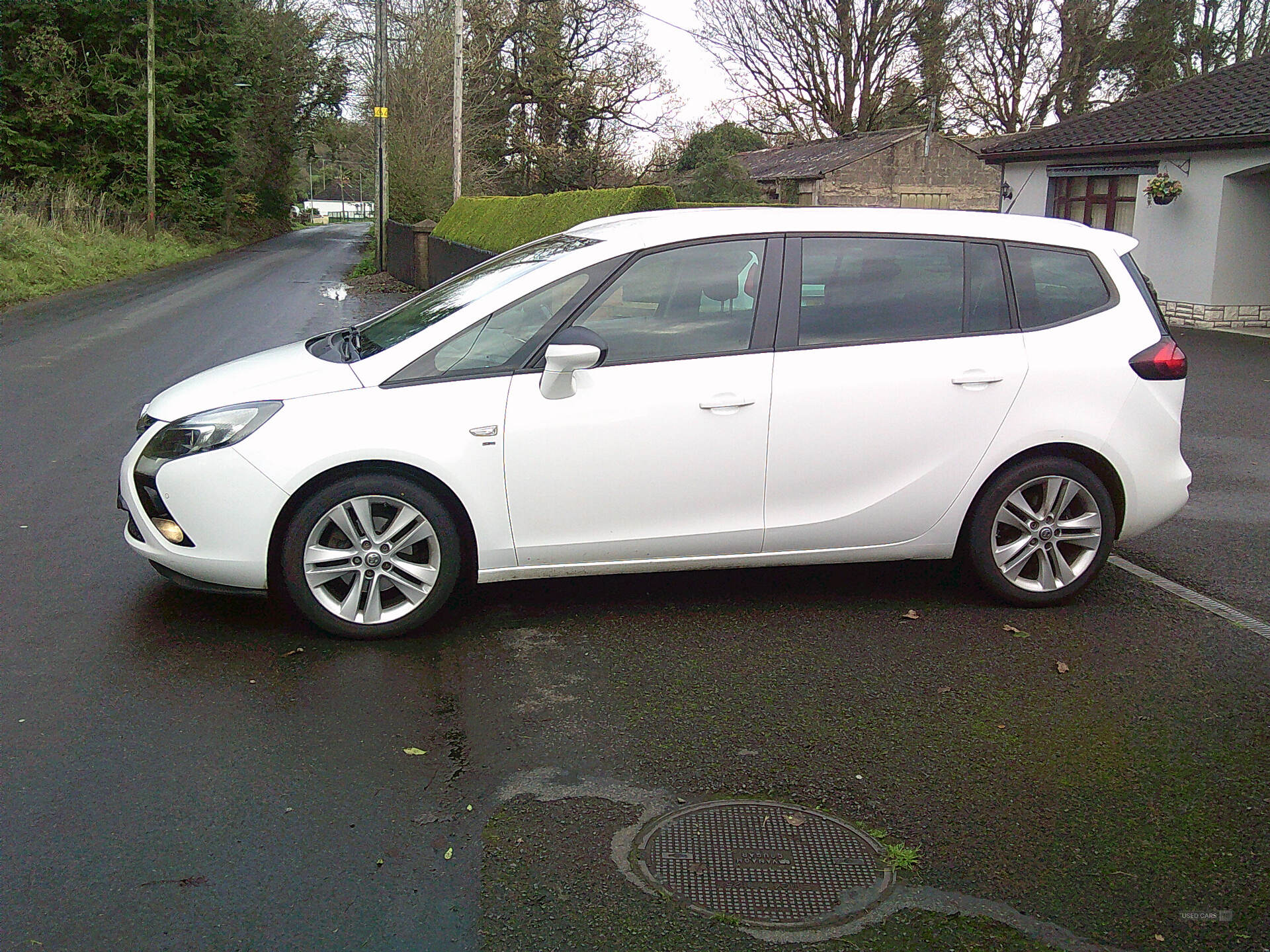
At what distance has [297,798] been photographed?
362cm

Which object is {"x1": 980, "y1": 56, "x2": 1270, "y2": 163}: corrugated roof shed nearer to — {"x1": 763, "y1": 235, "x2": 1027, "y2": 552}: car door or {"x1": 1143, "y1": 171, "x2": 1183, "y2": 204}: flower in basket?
{"x1": 1143, "y1": 171, "x2": 1183, "y2": 204}: flower in basket

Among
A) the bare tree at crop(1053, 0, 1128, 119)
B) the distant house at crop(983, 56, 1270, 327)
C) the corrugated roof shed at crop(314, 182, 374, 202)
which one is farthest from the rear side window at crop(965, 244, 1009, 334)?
the corrugated roof shed at crop(314, 182, 374, 202)

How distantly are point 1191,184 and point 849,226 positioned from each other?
17.3 metres

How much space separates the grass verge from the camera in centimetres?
2275

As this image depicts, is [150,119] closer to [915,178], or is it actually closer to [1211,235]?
[915,178]

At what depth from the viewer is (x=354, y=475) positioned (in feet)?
15.8

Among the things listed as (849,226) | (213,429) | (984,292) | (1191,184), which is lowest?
(213,429)

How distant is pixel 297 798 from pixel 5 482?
194 inches

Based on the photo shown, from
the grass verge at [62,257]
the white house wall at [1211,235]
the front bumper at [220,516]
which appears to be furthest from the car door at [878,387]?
the grass verge at [62,257]

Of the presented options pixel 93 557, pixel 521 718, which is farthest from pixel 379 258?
pixel 521 718

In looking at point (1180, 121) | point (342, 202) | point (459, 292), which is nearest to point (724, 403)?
point (459, 292)

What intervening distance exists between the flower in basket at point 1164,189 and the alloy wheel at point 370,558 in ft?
60.9

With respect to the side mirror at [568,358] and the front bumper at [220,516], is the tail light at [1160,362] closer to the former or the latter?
the side mirror at [568,358]

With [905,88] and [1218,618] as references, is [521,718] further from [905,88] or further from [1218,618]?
[905,88]
